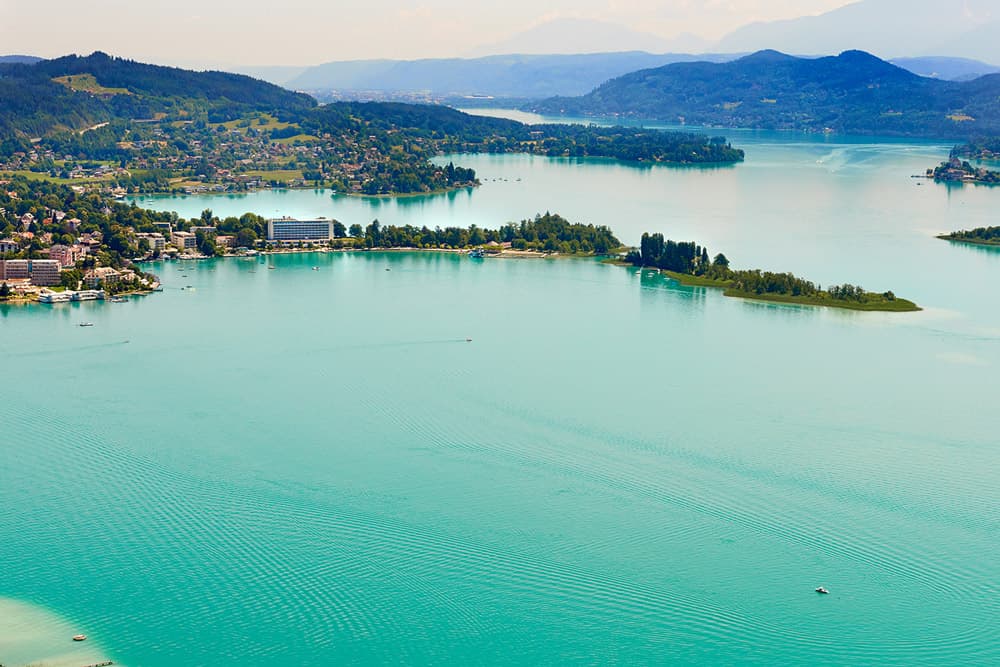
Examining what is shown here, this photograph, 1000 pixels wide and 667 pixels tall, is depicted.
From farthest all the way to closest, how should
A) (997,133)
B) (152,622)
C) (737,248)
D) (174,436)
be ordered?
(997,133) < (737,248) < (174,436) < (152,622)

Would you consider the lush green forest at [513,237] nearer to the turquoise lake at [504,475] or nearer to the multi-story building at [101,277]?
the turquoise lake at [504,475]

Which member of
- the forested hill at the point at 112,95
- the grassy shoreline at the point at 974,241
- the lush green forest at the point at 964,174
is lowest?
the grassy shoreline at the point at 974,241

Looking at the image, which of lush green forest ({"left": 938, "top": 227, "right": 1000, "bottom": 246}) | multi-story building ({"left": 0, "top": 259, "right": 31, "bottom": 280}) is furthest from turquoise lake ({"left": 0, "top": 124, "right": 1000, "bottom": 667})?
lush green forest ({"left": 938, "top": 227, "right": 1000, "bottom": 246})

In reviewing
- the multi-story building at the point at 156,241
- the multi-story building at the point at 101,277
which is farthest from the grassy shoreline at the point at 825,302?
the multi-story building at the point at 156,241

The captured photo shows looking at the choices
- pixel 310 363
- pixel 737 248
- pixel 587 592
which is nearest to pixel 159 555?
pixel 587 592

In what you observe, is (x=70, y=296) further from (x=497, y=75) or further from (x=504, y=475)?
(x=497, y=75)

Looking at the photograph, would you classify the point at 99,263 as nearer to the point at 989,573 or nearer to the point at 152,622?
the point at 152,622
